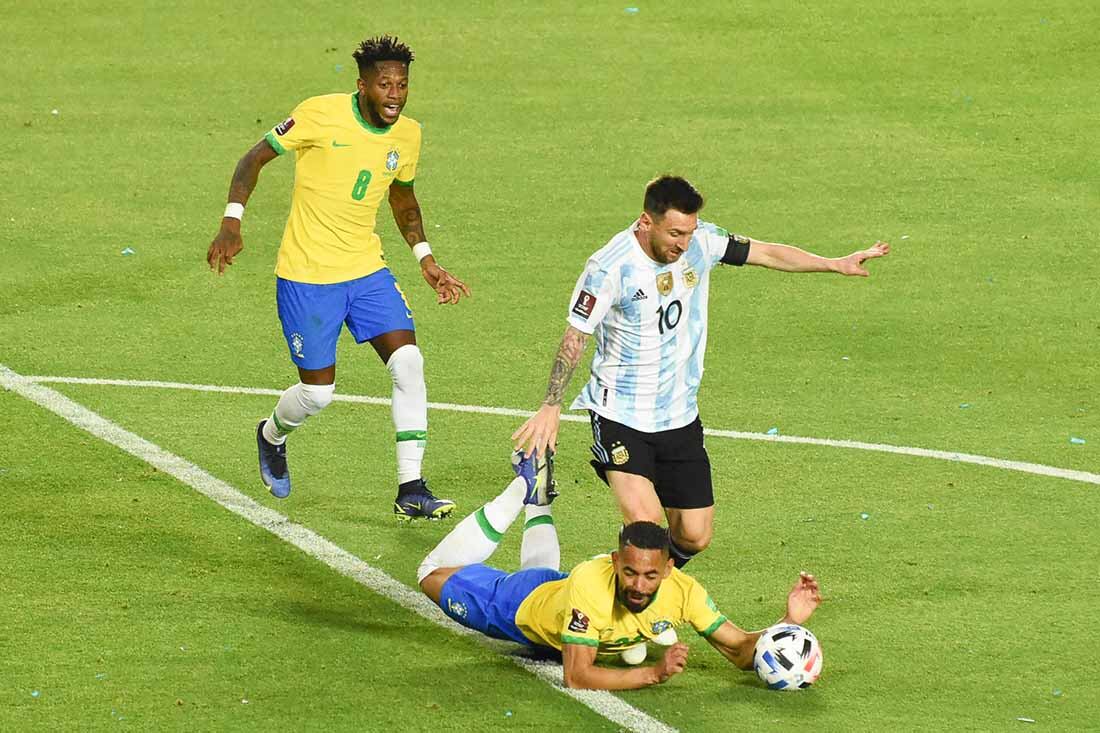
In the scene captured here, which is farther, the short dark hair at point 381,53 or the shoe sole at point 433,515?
the shoe sole at point 433,515

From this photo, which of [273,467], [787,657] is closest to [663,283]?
[787,657]

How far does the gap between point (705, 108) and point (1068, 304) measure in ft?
19.5

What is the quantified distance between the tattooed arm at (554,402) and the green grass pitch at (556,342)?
Answer: 1.11m

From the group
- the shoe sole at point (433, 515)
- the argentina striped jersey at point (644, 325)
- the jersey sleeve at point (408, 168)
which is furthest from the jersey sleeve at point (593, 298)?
the jersey sleeve at point (408, 168)

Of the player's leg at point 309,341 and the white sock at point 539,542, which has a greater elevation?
the player's leg at point 309,341

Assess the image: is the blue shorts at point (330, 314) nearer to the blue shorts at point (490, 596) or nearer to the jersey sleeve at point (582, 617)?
the blue shorts at point (490, 596)

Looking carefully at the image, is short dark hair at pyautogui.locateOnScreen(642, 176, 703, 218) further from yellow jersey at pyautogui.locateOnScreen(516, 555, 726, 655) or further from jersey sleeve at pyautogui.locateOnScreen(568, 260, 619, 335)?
yellow jersey at pyautogui.locateOnScreen(516, 555, 726, 655)

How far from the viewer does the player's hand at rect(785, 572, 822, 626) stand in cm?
879

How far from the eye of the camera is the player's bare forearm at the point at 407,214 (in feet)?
36.9

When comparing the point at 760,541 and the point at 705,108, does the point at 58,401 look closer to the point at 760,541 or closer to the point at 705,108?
the point at 760,541

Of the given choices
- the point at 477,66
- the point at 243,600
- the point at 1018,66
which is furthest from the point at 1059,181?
the point at 243,600

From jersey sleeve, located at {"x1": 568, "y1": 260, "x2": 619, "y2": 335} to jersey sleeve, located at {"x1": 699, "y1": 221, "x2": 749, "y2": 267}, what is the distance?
2.04ft

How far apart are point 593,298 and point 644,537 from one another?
50.7 inches

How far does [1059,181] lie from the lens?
18531 mm
